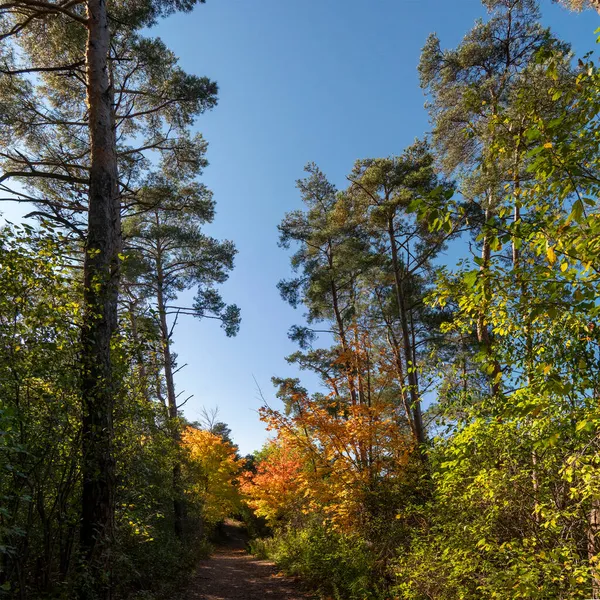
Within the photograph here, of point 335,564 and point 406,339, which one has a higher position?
point 406,339

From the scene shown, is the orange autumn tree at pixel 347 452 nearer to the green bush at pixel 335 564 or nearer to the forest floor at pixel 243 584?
Result: the green bush at pixel 335 564

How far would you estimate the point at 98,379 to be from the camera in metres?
3.51

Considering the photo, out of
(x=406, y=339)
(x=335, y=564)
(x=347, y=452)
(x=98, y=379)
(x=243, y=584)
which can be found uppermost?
(x=406, y=339)

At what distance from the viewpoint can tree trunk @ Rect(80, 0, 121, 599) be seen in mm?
3441

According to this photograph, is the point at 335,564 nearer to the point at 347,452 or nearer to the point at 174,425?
the point at 347,452

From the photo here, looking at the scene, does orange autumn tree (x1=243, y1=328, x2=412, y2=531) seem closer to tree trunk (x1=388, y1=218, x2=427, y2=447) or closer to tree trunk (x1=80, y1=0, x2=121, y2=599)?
tree trunk (x1=388, y1=218, x2=427, y2=447)

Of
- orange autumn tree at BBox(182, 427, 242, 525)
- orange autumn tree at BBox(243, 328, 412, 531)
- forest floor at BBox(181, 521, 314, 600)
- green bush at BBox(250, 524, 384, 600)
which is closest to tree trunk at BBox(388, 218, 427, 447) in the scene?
orange autumn tree at BBox(243, 328, 412, 531)

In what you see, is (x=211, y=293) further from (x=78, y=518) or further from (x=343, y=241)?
(x=78, y=518)

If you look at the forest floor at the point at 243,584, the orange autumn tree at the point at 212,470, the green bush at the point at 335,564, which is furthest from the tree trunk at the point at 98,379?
the orange autumn tree at the point at 212,470

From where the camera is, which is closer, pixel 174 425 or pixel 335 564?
pixel 335 564

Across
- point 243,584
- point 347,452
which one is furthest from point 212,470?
point 347,452

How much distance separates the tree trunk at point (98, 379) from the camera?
344cm

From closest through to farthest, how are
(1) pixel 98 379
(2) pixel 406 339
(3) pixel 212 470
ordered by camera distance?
1. (1) pixel 98 379
2. (2) pixel 406 339
3. (3) pixel 212 470

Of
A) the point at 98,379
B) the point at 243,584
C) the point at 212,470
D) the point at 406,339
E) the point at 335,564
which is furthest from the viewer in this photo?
the point at 212,470
